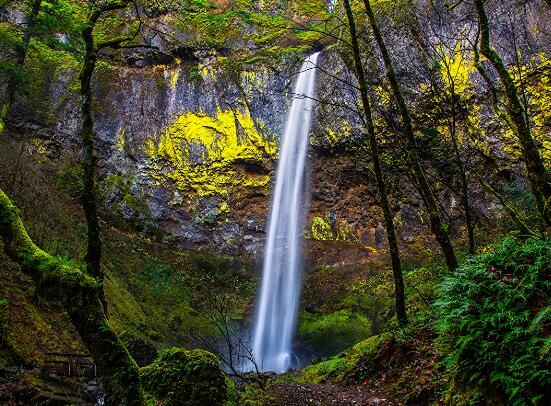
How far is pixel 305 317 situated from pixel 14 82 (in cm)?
1210

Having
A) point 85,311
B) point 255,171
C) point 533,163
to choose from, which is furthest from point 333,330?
point 85,311

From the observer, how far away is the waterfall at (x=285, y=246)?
1419 centimetres

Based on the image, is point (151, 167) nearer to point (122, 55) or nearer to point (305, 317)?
point (122, 55)

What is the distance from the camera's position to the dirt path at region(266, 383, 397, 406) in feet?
18.8

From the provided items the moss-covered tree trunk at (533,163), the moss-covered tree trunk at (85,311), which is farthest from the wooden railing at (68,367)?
the moss-covered tree trunk at (533,163)

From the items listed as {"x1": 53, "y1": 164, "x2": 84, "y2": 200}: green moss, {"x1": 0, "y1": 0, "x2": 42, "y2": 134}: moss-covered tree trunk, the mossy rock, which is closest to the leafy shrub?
the mossy rock

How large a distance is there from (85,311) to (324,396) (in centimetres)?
451

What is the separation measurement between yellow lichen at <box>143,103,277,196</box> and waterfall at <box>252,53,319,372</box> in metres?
1.07

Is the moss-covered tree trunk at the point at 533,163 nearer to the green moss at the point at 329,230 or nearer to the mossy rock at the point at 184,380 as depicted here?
the mossy rock at the point at 184,380

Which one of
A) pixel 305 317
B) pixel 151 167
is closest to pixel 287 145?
pixel 151 167

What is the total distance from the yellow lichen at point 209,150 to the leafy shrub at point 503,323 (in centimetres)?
1499

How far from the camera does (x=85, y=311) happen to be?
119 inches

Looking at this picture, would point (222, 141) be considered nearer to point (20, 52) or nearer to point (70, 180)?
point (70, 180)

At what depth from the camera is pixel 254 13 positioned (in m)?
20.9
